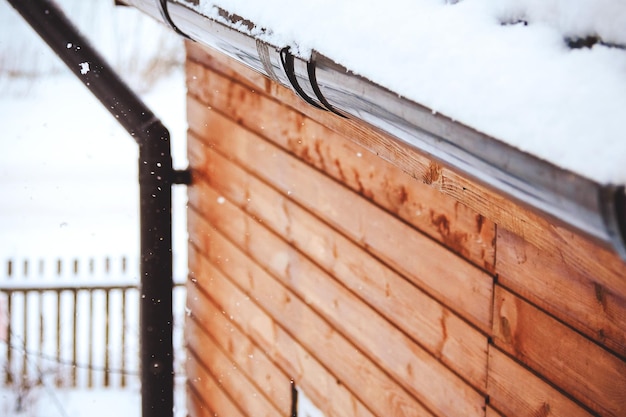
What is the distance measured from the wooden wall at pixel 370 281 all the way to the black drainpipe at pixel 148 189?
274mm

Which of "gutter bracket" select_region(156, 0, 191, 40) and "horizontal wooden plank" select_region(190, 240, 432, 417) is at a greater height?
"gutter bracket" select_region(156, 0, 191, 40)

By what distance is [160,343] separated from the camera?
3377mm

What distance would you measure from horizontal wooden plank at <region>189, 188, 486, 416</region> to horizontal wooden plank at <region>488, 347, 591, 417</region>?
8 cm

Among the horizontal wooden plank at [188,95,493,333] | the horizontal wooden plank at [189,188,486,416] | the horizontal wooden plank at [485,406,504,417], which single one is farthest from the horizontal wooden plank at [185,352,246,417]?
the horizontal wooden plank at [485,406,504,417]

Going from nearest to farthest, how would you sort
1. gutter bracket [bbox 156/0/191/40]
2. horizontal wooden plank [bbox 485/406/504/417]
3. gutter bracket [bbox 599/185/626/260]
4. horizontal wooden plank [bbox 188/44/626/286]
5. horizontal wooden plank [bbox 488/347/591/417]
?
A: gutter bracket [bbox 599/185/626/260] → horizontal wooden plank [bbox 188/44/626/286] → horizontal wooden plank [bbox 488/347/591/417] → horizontal wooden plank [bbox 485/406/504/417] → gutter bracket [bbox 156/0/191/40]

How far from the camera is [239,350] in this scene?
10.5 feet

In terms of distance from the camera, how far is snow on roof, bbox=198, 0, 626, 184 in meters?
0.71

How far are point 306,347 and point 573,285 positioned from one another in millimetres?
1407

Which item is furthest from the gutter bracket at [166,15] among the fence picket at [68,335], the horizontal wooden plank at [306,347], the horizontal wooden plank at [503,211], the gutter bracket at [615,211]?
the fence picket at [68,335]

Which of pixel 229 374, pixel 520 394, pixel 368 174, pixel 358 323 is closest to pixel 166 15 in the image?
pixel 368 174

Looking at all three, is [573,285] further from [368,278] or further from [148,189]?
[148,189]

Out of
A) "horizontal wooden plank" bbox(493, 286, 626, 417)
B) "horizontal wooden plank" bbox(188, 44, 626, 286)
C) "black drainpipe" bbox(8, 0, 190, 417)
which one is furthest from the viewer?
"black drainpipe" bbox(8, 0, 190, 417)

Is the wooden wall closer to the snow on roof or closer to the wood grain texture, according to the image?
the wood grain texture

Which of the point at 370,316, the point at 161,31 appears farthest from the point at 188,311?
the point at 161,31
